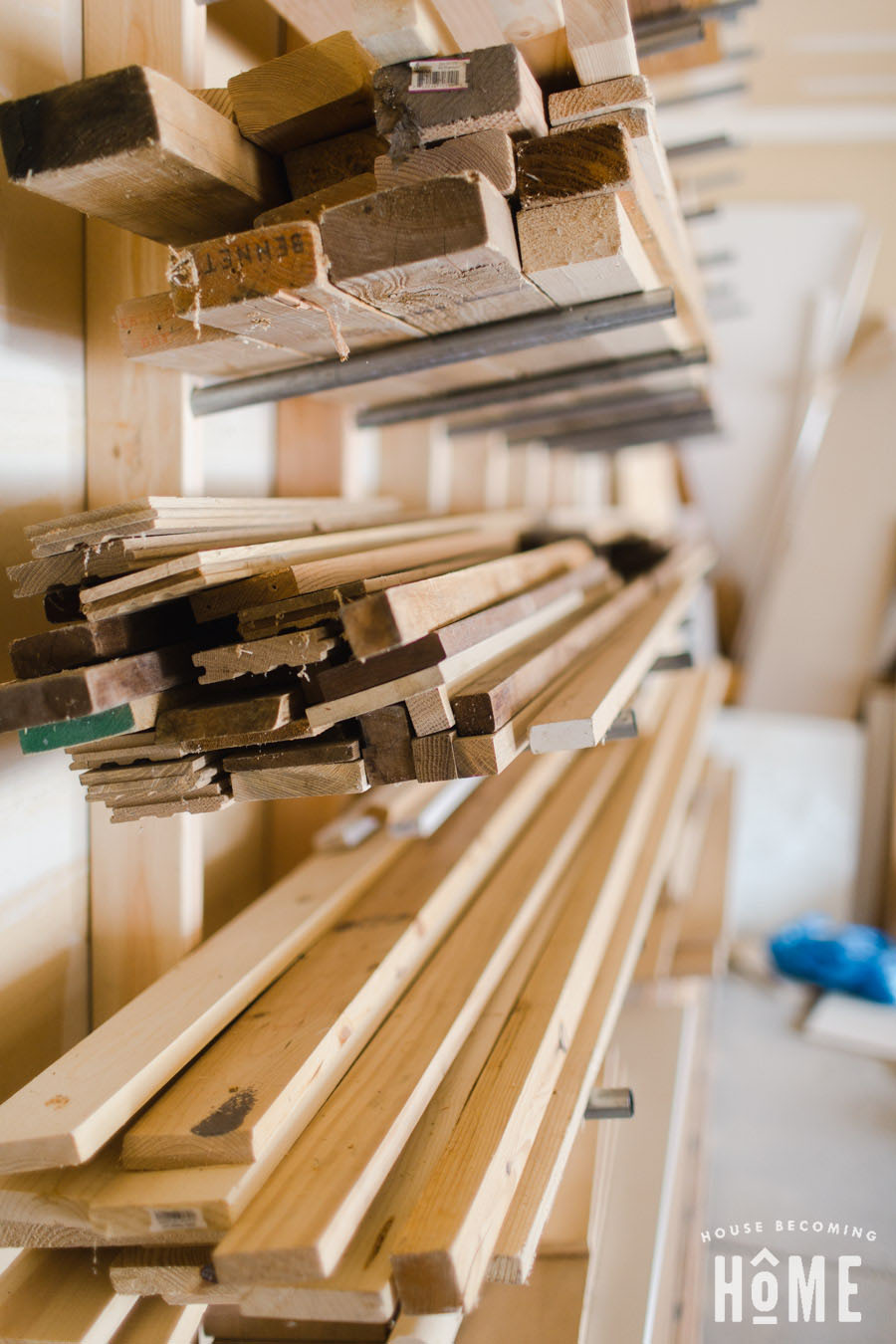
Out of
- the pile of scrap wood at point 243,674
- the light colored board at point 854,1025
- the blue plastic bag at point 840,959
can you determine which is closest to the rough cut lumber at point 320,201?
the pile of scrap wood at point 243,674

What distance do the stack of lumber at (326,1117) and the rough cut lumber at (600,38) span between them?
1108 millimetres

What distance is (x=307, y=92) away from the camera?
995 millimetres

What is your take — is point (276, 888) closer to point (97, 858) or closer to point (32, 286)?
point (97, 858)

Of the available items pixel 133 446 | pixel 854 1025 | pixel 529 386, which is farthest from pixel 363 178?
pixel 854 1025

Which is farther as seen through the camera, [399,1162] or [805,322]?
[805,322]

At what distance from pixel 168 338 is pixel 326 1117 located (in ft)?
2.96

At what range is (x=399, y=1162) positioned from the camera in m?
1.09

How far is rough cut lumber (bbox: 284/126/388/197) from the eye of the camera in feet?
3.44

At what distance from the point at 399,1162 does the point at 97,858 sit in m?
0.57

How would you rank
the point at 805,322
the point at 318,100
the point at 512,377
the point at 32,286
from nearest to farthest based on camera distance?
the point at 318,100 → the point at 32,286 → the point at 512,377 → the point at 805,322

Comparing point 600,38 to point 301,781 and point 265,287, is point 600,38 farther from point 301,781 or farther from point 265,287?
point 301,781

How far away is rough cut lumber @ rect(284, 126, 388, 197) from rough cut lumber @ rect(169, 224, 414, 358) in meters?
0.11

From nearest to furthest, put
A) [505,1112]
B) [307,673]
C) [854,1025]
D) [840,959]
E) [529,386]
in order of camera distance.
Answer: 1. [307,673]
2. [505,1112]
3. [529,386]
4. [854,1025]
5. [840,959]

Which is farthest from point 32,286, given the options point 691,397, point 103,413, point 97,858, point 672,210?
point 691,397
